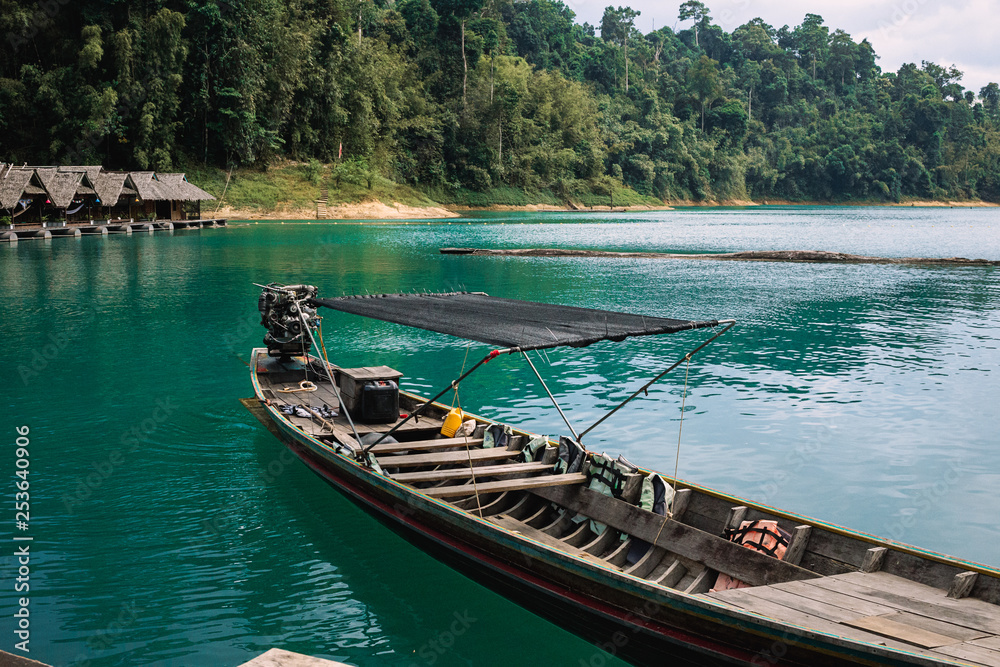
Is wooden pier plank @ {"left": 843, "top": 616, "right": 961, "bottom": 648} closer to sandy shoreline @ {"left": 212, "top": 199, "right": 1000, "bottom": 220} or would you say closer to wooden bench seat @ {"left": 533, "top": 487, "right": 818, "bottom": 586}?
wooden bench seat @ {"left": 533, "top": 487, "right": 818, "bottom": 586}

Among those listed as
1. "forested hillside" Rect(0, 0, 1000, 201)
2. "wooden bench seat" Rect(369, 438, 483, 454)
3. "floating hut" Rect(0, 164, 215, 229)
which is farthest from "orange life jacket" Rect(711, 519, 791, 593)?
"forested hillside" Rect(0, 0, 1000, 201)

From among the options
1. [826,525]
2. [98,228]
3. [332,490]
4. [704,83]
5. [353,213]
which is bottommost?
[332,490]

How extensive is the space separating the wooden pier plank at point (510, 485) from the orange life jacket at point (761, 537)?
1905mm

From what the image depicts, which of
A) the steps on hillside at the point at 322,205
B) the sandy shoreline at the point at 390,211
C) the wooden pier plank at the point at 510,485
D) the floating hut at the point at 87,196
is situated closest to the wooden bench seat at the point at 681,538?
the wooden pier plank at the point at 510,485

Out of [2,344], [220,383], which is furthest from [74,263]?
[220,383]

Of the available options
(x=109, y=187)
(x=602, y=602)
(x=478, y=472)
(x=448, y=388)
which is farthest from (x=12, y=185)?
(x=602, y=602)

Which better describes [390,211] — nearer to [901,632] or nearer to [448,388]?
[448,388]

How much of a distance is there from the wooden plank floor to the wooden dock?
4898cm

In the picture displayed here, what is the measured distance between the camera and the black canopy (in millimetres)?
9000

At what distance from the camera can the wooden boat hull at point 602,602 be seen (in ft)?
18.9

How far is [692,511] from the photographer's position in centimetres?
845

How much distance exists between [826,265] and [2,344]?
3668cm

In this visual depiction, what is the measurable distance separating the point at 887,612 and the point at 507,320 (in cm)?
565

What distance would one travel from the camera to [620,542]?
8367 millimetres
